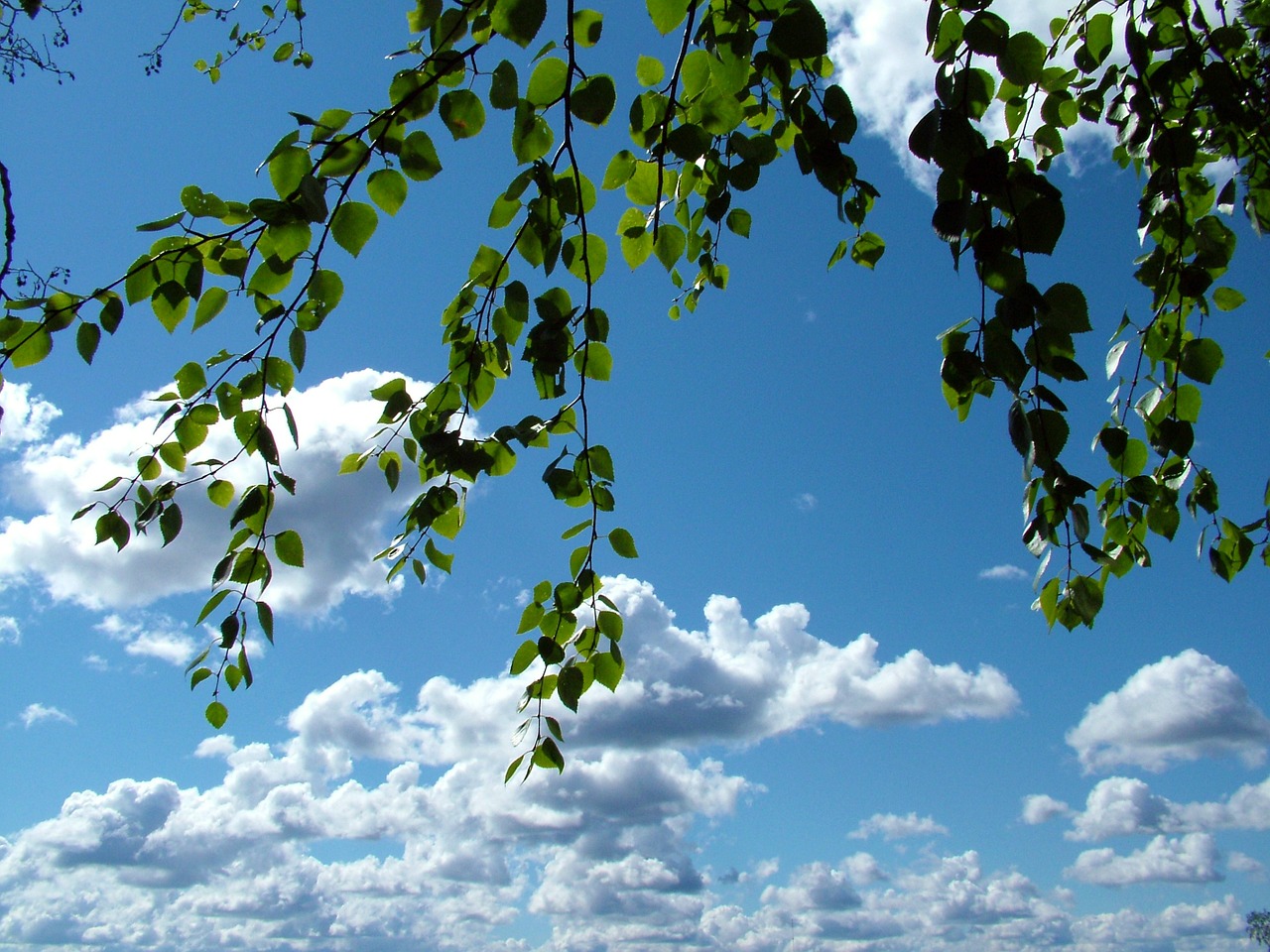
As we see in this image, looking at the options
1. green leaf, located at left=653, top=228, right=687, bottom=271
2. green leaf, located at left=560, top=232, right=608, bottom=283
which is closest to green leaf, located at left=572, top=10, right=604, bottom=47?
green leaf, located at left=560, top=232, right=608, bottom=283

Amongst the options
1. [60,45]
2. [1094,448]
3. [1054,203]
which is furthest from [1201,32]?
[60,45]

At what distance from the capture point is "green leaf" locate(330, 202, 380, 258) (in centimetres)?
167

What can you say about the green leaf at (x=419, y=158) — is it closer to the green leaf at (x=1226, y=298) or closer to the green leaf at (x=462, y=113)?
the green leaf at (x=462, y=113)

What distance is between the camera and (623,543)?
216 cm

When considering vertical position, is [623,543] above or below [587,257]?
below

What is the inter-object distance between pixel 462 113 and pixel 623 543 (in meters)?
1.05

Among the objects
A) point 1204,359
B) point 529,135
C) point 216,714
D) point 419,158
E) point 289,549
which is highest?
point 529,135

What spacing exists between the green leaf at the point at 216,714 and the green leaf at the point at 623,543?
1.02 meters

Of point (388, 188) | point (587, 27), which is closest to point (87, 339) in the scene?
point (388, 188)

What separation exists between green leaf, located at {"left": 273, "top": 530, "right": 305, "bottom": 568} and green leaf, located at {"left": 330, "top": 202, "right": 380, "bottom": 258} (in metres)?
0.69

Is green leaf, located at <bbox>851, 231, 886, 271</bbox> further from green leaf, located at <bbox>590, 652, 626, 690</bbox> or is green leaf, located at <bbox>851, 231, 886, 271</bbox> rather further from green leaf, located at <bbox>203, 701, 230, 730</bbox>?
green leaf, located at <bbox>203, 701, 230, 730</bbox>

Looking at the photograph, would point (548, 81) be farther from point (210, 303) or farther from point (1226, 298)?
point (1226, 298)

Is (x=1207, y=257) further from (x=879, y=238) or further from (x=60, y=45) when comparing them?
(x=60, y=45)

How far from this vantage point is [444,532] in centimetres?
221
